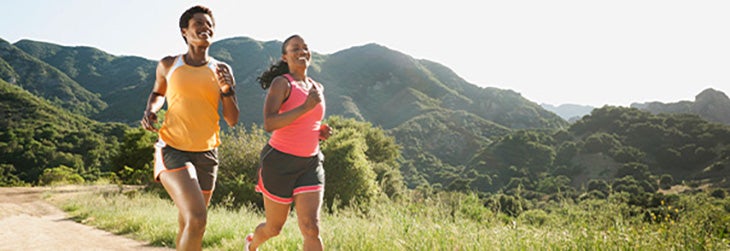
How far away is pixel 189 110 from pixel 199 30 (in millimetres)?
639

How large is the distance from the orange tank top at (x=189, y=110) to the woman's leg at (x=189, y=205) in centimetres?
22

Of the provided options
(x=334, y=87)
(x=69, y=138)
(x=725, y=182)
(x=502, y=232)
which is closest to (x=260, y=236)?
(x=502, y=232)

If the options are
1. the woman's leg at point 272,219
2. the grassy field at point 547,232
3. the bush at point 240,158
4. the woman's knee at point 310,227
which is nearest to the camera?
the woman's knee at point 310,227

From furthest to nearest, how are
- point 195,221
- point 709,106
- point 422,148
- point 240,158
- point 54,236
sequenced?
1. point 709,106
2. point 422,148
3. point 240,158
4. point 54,236
5. point 195,221

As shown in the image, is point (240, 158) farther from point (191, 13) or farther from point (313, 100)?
point (313, 100)

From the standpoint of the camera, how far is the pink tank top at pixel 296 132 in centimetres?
305

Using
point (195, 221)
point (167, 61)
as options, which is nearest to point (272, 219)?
point (195, 221)

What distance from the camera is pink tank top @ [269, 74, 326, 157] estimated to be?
10.0ft

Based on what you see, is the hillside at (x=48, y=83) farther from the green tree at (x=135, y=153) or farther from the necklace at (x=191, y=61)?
the necklace at (x=191, y=61)

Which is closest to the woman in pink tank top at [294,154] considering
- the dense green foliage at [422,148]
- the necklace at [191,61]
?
the necklace at [191,61]

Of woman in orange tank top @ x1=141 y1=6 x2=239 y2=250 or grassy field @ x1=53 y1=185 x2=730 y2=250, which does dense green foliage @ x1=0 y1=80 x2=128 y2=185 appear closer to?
grassy field @ x1=53 y1=185 x2=730 y2=250

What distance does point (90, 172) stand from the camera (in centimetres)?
4825

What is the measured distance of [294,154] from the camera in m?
3.04

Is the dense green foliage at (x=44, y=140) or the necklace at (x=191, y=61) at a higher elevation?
the necklace at (x=191, y=61)
